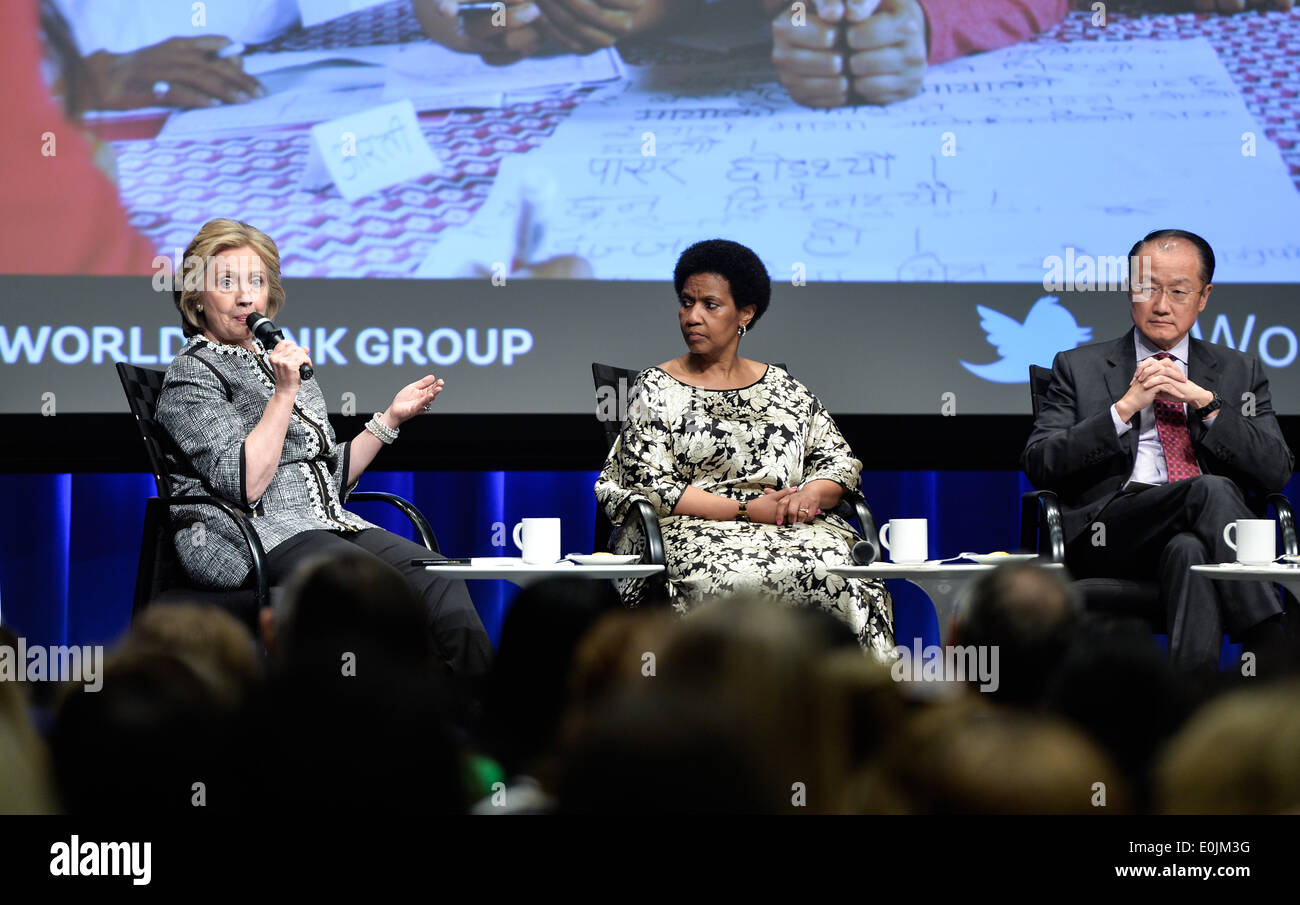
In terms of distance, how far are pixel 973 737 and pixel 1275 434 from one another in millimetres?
2858

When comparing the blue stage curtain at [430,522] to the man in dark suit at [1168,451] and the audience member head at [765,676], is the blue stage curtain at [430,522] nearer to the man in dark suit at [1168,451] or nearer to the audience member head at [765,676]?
the man in dark suit at [1168,451]

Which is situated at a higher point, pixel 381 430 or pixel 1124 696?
pixel 381 430

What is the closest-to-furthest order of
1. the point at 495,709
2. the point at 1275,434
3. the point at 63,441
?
1. the point at 495,709
2. the point at 1275,434
3. the point at 63,441

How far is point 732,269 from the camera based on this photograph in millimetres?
3391

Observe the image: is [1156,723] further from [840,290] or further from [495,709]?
[840,290]

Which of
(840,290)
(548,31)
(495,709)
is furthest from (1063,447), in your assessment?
(495,709)

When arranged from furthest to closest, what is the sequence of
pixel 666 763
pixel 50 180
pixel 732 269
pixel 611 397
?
pixel 50 180
pixel 611 397
pixel 732 269
pixel 666 763

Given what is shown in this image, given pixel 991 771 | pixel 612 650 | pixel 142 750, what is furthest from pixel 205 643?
pixel 991 771

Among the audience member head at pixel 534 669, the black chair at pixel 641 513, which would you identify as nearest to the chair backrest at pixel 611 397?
the black chair at pixel 641 513

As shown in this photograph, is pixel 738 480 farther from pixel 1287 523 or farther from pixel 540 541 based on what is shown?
pixel 1287 523

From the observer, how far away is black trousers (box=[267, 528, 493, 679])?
103 inches

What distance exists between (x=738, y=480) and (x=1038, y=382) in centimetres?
98

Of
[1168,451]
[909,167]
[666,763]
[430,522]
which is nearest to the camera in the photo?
[666,763]
